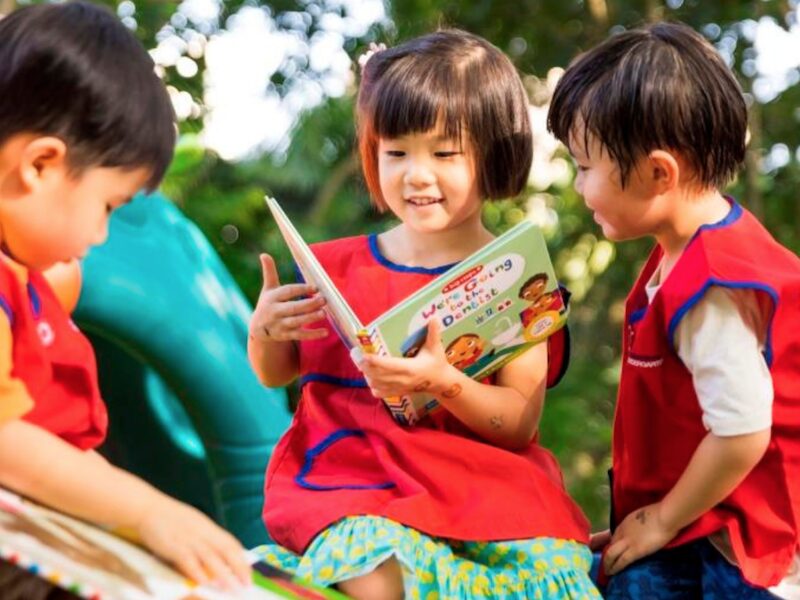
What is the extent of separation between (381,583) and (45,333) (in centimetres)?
45

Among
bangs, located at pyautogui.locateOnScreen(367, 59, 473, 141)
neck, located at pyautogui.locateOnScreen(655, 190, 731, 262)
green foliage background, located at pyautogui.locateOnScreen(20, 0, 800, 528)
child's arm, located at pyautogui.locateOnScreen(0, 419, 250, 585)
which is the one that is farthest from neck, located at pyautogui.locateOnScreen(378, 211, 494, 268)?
green foliage background, located at pyautogui.locateOnScreen(20, 0, 800, 528)

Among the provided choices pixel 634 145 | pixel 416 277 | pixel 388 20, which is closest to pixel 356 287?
pixel 416 277

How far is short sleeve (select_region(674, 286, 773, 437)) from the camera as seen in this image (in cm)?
142

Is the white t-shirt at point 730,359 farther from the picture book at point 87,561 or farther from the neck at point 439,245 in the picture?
the picture book at point 87,561

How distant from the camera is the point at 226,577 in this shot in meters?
1.16

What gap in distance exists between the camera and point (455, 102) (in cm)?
156

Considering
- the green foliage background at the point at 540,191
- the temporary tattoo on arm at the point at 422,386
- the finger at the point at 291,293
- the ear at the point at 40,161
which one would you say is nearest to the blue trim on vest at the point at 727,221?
the temporary tattoo on arm at the point at 422,386

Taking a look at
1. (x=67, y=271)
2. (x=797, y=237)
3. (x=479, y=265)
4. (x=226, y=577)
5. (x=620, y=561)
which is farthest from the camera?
(x=797, y=237)

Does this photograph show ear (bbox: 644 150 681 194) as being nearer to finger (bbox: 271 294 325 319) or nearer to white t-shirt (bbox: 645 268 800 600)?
white t-shirt (bbox: 645 268 800 600)

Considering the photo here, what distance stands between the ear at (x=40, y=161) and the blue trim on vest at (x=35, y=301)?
0.50 ft

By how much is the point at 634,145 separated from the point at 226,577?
0.69m

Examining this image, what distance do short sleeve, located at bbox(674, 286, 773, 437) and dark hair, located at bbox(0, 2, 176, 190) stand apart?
24.7 inches

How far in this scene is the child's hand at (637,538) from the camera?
1.52 metres

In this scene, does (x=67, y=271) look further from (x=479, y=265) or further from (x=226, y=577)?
(x=226, y=577)
